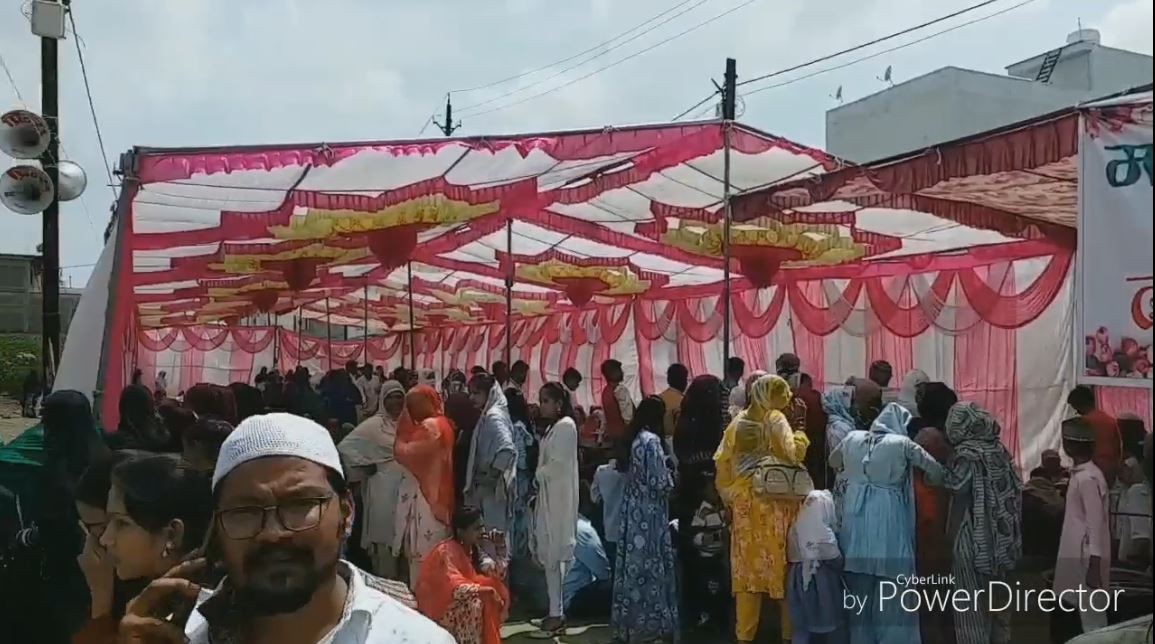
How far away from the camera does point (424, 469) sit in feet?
17.1

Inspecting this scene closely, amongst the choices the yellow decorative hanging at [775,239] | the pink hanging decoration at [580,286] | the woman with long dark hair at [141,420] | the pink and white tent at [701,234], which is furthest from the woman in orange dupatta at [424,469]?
the pink hanging decoration at [580,286]

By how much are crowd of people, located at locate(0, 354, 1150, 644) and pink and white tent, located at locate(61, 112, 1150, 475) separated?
1.17m

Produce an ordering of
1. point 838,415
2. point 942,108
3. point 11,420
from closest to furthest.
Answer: point 838,415 < point 942,108 < point 11,420

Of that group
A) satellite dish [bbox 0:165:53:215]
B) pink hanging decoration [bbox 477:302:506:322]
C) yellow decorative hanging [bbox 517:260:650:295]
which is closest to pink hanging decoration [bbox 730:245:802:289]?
yellow decorative hanging [bbox 517:260:650:295]

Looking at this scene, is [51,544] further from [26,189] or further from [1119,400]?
[1119,400]

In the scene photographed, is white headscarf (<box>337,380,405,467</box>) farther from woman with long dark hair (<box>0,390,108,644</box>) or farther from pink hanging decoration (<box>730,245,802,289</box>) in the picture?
pink hanging decoration (<box>730,245,802,289</box>)

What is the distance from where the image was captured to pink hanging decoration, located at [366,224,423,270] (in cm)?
764

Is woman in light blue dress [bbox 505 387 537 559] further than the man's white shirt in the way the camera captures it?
Yes

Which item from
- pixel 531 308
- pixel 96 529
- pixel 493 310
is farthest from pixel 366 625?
pixel 493 310

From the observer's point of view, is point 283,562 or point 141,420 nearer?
point 283,562

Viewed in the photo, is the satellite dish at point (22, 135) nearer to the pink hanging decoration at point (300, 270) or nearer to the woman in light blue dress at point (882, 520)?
the pink hanging decoration at point (300, 270)

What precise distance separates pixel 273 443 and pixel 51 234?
24.4 feet

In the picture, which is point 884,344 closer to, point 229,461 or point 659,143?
point 659,143

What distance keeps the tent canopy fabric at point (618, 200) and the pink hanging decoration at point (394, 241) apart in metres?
0.01
